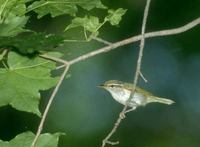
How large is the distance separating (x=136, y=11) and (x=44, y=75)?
7.45 meters

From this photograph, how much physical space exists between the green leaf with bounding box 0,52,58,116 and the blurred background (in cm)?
597

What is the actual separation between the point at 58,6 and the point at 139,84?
7.00 metres

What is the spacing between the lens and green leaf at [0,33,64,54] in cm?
307

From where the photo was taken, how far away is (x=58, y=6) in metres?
3.64

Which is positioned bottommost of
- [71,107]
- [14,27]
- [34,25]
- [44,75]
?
[71,107]

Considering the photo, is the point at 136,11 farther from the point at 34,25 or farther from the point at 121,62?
the point at 121,62

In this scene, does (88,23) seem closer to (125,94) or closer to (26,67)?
(26,67)

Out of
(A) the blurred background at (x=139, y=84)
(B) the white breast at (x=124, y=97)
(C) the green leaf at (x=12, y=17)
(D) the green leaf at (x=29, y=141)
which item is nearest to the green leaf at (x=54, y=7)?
(C) the green leaf at (x=12, y=17)

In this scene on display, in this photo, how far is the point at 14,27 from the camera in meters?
3.30

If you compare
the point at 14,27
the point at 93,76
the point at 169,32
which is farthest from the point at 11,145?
the point at 93,76

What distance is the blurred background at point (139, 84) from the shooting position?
11.3 meters

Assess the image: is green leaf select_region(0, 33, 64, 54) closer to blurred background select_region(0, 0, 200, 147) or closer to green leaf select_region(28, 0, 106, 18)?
green leaf select_region(28, 0, 106, 18)

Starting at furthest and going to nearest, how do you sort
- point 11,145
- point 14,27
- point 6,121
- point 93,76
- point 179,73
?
1. point 179,73
2. point 93,76
3. point 6,121
4. point 11,145
5. point 14,27

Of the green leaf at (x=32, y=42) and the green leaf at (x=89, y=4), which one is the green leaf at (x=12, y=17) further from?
the green leaf at (x=89, y=4)
